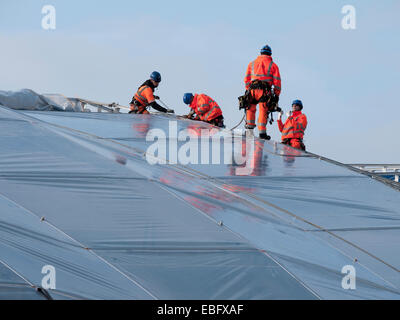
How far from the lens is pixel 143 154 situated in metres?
7.70

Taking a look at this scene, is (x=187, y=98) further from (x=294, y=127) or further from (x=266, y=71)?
(x=266, y=71)

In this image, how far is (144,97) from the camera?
40.5ft

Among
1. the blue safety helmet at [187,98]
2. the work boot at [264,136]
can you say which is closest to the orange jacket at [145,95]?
the blue safety helmet at [187,98]

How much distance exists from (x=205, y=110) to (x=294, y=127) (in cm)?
187

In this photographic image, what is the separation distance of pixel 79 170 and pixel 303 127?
19.9ft

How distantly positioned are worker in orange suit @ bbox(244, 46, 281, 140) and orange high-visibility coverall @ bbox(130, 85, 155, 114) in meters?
2.13

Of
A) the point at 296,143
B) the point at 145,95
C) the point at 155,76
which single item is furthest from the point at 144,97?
the point at 296,143

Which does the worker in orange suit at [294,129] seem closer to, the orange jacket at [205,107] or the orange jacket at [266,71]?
the orange jacket at [266,71]

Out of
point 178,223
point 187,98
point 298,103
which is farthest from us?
point 187,98

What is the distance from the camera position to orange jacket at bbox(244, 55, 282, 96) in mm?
10711

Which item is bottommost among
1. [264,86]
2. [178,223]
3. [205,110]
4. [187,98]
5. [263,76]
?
[178,223]

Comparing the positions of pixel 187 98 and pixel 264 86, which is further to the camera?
pixel 187 98

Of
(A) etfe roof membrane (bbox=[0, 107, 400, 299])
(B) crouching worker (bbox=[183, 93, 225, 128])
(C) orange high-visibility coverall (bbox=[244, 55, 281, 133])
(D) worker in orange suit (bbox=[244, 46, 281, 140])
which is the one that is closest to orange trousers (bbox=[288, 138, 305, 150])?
(D) worker in orange suit (bbox=[244, 46, 281, 140])
